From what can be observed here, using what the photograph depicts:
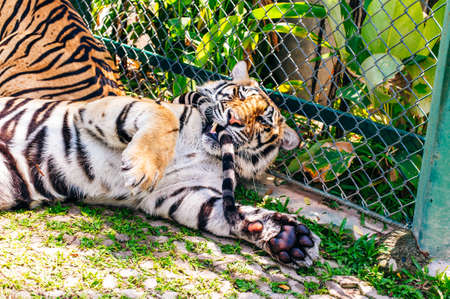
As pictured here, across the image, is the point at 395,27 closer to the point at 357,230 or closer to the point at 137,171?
the point at 357,230

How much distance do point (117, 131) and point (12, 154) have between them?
63cm

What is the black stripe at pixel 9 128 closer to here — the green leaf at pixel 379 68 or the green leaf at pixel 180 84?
the green leaf at pixel 180 84

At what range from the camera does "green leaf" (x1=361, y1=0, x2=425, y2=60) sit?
2.91 m

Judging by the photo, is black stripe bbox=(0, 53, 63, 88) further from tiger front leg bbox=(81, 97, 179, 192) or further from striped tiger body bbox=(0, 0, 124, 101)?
tiger front leg bbox=(81, 97, 179, 192)

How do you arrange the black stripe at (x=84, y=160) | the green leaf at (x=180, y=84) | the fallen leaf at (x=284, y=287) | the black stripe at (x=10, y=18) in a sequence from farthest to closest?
the green leaf at (x=180, y=84), the black stripe at (x=10, y=18), the black stripe at (x=84, y=160), the fallen leaf at (x=284, y=287)

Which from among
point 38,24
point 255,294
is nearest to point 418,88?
point 255,294

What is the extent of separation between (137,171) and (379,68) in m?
1.62

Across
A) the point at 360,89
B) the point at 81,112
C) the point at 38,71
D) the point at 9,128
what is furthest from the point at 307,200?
the point at 38,71

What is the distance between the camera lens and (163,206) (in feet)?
8.84

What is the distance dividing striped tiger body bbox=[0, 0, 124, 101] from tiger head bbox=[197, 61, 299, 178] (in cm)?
90

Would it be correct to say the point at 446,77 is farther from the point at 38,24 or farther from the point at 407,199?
the point at 38,24

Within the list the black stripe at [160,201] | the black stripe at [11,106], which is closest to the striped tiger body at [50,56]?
the black stripe at [11,106]

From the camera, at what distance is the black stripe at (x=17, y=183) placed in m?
2.58

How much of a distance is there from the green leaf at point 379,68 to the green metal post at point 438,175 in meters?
0.63
